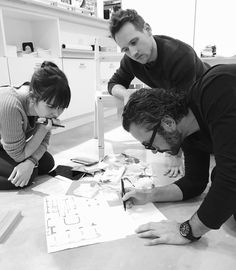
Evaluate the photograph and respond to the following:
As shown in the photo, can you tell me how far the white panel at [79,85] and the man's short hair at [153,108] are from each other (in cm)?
194

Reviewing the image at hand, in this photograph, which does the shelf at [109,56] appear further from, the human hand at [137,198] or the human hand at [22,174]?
the human hand at [137,198]

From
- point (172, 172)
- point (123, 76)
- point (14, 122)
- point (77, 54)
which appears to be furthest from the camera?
point (77, 54)

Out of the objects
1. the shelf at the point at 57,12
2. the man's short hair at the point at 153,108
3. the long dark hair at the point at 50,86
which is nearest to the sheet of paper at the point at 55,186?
the long dark hair at the point at 50,86

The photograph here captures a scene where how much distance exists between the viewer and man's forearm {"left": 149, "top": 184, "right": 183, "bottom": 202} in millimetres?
1061

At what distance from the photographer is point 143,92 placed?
2.59 ft

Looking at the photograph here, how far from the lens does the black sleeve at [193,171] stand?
3.32 ft

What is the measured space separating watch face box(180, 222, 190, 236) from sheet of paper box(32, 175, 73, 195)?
61cm

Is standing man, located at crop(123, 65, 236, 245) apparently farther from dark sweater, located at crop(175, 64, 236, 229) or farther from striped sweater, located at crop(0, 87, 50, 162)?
A: striped sweater, located at crop(0, 87, 50, 162)

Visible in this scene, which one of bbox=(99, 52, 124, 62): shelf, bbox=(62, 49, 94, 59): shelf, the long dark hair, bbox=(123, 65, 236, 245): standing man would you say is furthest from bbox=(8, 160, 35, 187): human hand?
bbox=(62, 49, 94, 59): shelf

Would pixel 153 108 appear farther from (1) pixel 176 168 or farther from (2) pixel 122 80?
(2) pixel 122 80

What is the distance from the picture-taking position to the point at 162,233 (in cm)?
84

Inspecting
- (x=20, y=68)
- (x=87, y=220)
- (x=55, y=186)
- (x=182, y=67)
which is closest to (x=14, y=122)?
(x=55, y=186)

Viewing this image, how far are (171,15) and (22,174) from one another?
9.24 ft

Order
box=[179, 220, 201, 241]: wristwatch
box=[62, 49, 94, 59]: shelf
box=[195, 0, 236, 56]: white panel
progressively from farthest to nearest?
box=[195, 0, 236, 56]: white panel < box=[62, 49, 94, 59]: shelf < box=[179, 220, 201, 241]: wristwatch
